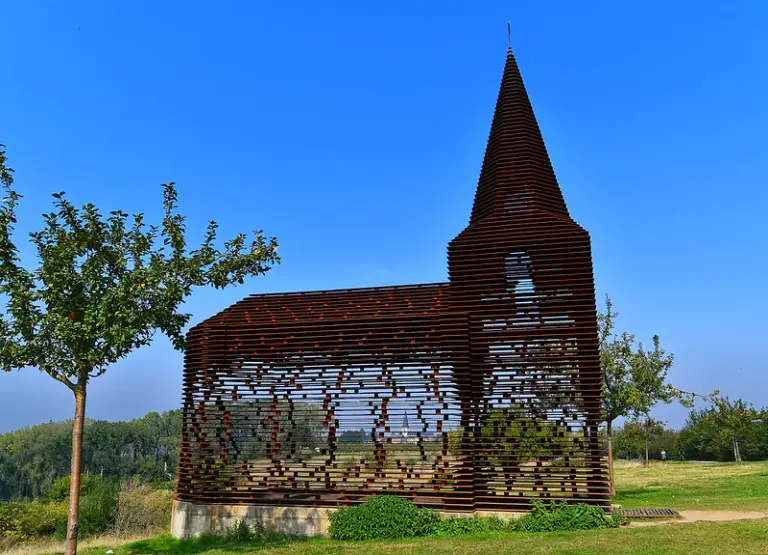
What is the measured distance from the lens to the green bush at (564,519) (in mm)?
11820

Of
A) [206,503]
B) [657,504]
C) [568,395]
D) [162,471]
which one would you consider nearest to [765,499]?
[657,504]

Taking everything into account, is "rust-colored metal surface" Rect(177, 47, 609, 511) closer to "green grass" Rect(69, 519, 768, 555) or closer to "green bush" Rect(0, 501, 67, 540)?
"green grass" Rect(69, 519, 768, 555)

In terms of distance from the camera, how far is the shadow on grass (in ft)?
40.2

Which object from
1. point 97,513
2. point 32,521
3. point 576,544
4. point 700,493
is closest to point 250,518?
point 576,544

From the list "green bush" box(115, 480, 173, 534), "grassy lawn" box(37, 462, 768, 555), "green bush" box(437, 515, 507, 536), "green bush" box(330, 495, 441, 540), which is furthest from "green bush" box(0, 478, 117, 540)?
"green bush" box(437, 515, 507, 536)

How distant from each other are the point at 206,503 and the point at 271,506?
1.68m

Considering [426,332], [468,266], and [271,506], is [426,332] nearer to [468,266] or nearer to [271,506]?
[468,266]

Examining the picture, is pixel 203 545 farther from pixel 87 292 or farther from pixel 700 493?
pixel 700 493

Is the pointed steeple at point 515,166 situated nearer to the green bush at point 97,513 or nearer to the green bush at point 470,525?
the green bush at point 470,525

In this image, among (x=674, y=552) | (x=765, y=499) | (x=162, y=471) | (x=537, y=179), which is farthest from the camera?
(x=162, y=471)

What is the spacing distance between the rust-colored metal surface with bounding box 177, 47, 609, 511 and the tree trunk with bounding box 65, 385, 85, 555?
473 centimetres

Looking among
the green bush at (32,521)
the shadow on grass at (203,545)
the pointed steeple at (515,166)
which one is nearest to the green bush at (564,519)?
the shadow on grass at (203,545)

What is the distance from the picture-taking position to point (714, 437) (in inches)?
1671

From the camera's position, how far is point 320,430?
13.6m
